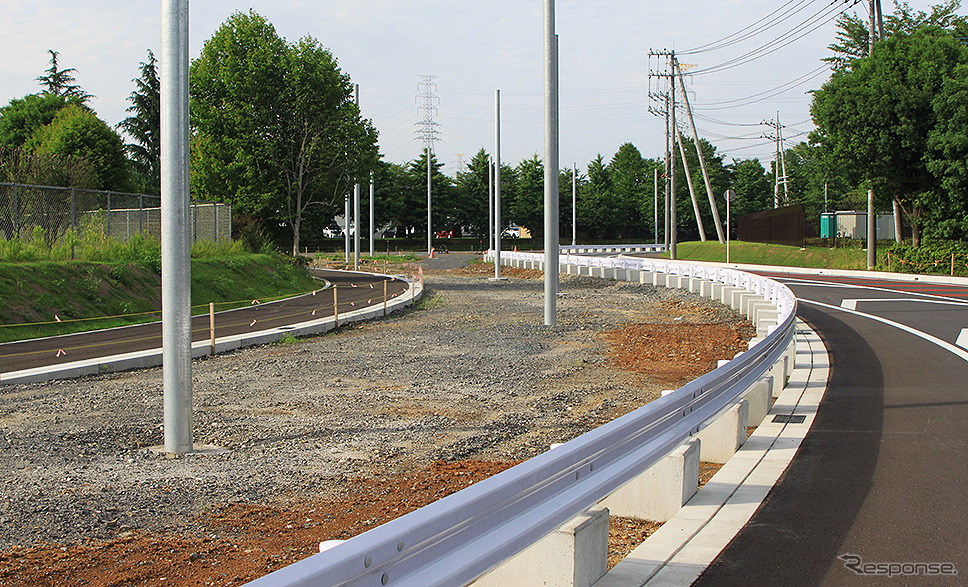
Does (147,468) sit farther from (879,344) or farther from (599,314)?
(599,314)

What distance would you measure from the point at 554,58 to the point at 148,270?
13.5m

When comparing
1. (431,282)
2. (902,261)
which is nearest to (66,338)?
(431,282)

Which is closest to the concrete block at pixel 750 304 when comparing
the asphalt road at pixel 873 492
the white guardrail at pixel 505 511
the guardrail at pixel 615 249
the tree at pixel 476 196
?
the asphalt road at pixel 873 492

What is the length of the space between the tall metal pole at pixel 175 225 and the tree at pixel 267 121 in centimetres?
3140

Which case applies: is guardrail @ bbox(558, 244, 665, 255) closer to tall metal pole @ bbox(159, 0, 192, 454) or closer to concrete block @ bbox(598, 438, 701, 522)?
tall metal pole @ bbox(159, 0, 192, 454)

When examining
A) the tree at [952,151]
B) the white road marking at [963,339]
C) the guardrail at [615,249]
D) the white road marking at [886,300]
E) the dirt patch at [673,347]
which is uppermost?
the tree at [952,151]

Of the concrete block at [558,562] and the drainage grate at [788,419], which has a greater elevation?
the concrete block at [558,562]

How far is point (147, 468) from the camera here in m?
7.79

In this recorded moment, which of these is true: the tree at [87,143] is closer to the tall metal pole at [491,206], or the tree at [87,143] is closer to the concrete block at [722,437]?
the tall metal pole at [491,206]

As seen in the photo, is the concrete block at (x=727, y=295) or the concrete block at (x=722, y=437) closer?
the concrete block at (x=722, y=437)

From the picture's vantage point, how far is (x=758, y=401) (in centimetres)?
904

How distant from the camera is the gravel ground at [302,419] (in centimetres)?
671

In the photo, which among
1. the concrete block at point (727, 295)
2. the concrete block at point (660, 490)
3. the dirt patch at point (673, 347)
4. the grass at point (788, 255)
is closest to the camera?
the concrete block at point (660, 490)

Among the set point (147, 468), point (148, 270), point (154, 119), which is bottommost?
point (147, 468)
